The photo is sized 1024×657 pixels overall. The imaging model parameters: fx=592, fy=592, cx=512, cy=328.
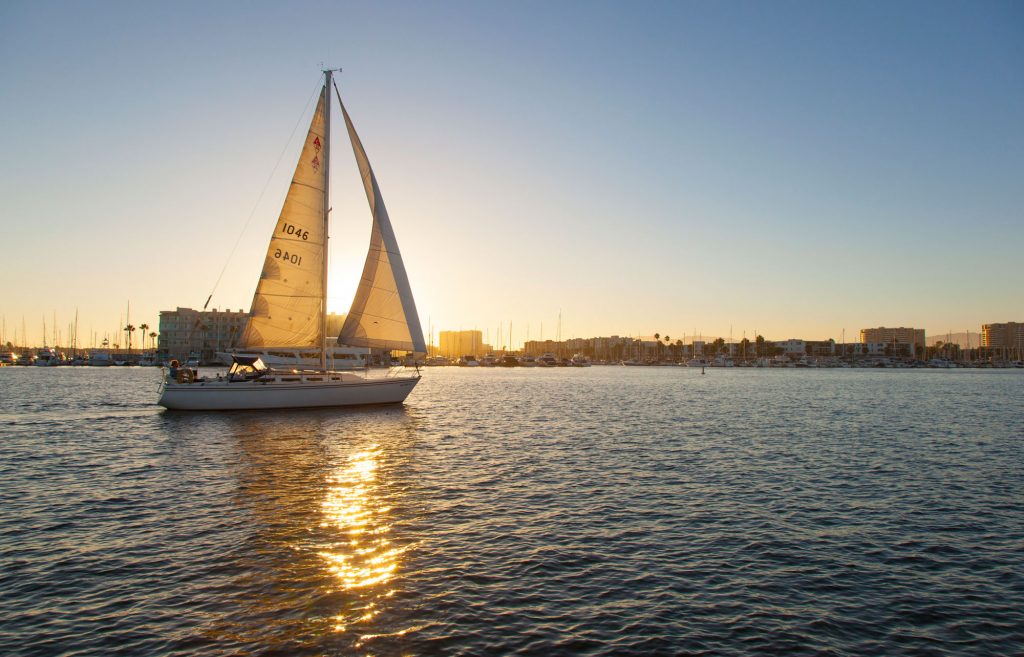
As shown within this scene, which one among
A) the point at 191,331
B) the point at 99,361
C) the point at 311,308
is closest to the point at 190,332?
the point at 191,331

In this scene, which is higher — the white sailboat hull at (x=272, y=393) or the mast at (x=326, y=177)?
the mast at (x=326, y=177)

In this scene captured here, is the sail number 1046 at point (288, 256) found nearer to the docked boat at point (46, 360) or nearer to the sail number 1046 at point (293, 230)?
the sail number 1046 at point (293, 230)

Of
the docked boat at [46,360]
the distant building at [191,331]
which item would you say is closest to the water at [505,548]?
the distant building at [191,331]

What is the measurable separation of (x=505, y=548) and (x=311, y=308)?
100 ft

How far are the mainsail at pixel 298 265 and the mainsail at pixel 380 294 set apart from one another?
2528 mm

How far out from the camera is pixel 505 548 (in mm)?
12445

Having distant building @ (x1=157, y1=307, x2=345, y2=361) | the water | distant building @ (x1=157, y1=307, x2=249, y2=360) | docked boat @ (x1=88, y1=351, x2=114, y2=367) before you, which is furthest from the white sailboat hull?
docked boat @ (x1=88, y1=351, x2=114, y2=367)

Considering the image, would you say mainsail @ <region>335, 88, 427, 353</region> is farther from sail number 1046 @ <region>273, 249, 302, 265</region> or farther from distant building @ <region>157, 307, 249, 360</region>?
distant building @ <region>157, 307, 249, 360</region>

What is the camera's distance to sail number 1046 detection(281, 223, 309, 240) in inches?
1490

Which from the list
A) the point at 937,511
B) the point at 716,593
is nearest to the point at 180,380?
the point at 716,593

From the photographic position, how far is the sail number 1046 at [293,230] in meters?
37.8

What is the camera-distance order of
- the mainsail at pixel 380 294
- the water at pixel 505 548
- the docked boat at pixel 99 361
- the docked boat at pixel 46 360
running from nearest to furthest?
1. the water at pixel 505 548
2. the mainsail at pixel 380 294
3. the docked boat at pixel 46 360
4. the docked boat at pixel 99 361

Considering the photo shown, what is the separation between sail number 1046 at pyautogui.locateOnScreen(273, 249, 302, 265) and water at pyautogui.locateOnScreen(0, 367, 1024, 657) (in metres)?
14.7

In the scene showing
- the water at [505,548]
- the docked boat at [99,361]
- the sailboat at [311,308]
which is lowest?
the water at [505,548]
